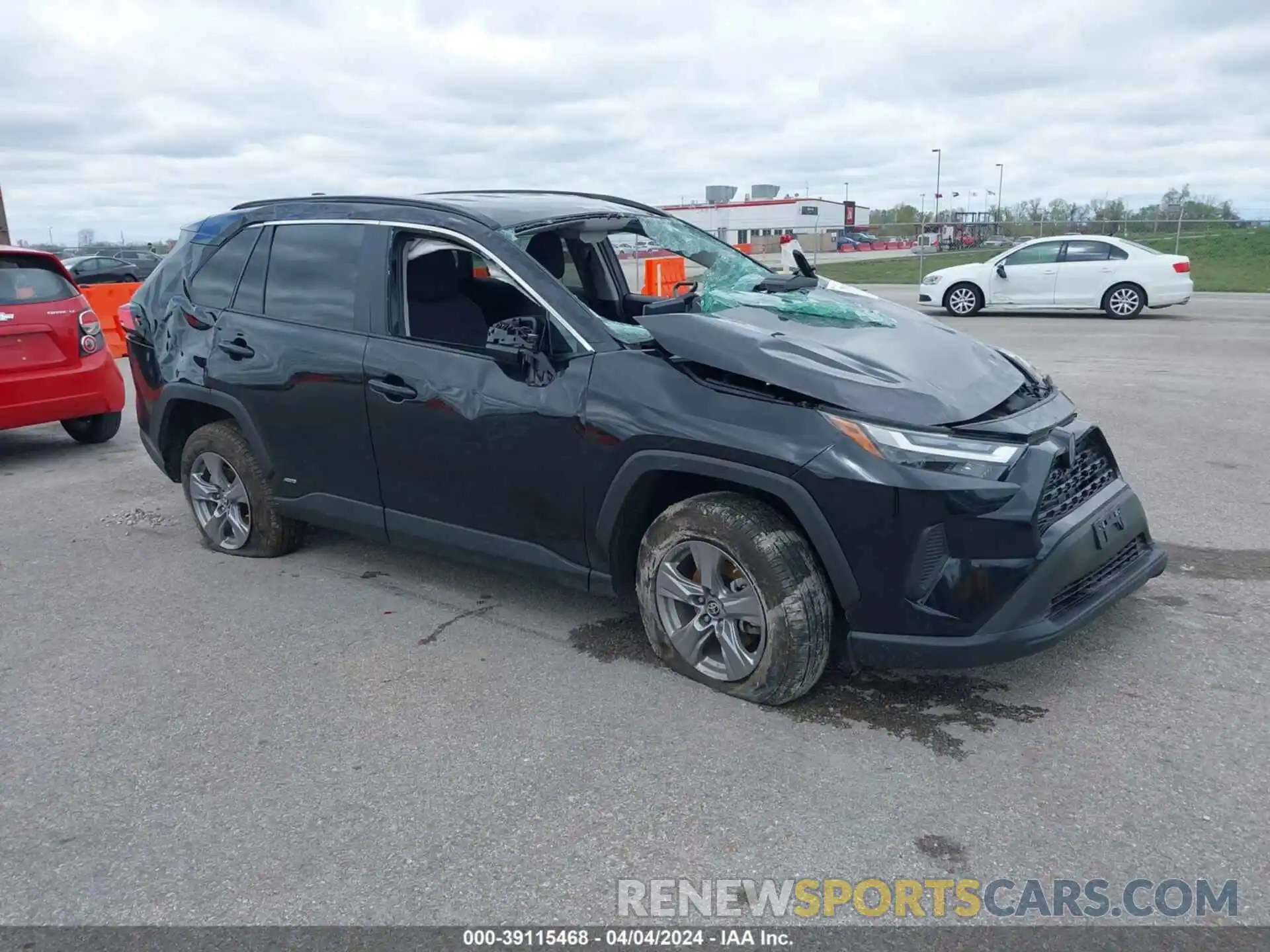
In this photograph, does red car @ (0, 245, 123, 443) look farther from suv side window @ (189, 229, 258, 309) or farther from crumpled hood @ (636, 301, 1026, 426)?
crumpled hood @ (636, 301, 1026, 426)

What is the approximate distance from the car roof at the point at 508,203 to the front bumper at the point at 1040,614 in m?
2.26

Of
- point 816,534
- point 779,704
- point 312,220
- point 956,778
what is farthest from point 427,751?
point 312,220

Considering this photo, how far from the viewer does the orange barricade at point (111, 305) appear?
14.0 m

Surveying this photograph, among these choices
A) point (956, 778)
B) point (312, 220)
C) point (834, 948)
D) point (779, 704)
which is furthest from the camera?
point (312, 220)

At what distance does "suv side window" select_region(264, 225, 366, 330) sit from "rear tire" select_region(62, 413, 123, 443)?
4264mm

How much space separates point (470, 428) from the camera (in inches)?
164

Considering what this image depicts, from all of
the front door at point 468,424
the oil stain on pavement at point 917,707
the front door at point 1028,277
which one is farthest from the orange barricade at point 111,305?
the front door at point 1028,277

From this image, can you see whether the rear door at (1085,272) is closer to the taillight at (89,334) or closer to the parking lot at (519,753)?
the parking lot at (519,753)

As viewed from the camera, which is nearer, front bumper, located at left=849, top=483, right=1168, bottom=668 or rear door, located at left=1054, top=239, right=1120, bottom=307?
front bumper, located at left=849, top=483, right=1168, bottom=668

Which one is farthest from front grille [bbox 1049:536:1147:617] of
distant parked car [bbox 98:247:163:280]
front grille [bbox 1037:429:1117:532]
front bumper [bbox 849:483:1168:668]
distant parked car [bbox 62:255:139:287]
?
distant parked car [bbox 98:247:163:280]

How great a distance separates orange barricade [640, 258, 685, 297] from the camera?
6215 millimetres

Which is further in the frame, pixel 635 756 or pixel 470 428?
pixel 470 428

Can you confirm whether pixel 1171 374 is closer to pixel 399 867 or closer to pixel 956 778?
pixel 956 778

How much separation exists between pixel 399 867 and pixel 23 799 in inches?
51.3
